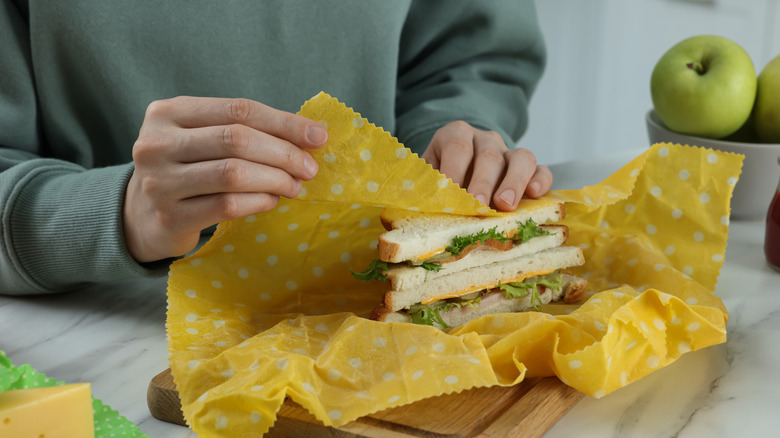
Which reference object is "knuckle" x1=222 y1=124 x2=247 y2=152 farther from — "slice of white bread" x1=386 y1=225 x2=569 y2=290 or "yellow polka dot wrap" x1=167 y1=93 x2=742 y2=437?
"slice of white bread" x1=386 y1=225 x2=569 y2=290

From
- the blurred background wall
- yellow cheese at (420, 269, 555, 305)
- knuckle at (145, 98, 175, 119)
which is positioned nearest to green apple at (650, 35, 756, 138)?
yellow cheese at (420, 269, 555, 305)

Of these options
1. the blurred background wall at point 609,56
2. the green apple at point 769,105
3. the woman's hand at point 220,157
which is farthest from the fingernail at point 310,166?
the blurred background wall at point 609,56

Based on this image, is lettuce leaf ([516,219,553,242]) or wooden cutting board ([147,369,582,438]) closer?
wooden cutting board ([147,369,582,438])

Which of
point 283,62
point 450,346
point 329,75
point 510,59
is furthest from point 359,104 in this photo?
point 450,346

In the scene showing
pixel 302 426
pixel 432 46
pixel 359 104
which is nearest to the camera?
pixel 302 426

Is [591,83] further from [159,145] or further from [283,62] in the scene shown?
[159,145]

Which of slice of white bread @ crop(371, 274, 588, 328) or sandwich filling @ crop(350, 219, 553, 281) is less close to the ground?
sandwich filling @ crop(350, 219, 553, 281)

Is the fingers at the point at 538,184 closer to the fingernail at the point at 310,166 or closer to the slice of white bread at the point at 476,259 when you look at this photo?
the slice of white bread at the point at 476,259
